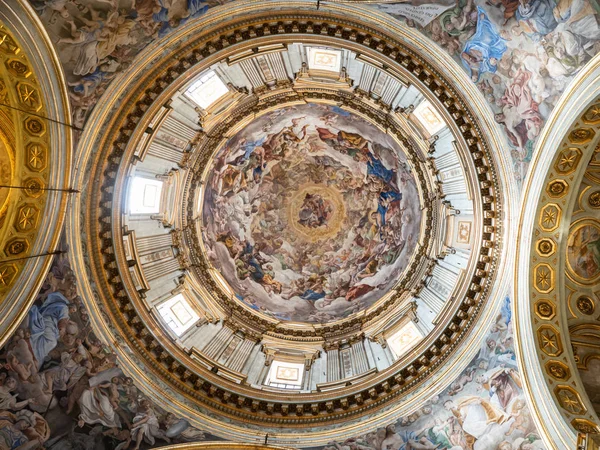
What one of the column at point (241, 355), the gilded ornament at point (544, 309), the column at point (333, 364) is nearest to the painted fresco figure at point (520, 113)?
the gilded ornament at point (544, 309)

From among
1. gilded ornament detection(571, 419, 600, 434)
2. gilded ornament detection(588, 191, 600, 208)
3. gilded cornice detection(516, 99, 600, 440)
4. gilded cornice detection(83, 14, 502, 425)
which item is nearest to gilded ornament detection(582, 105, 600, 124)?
gilded cornice detection(516, 99, 600, 440)

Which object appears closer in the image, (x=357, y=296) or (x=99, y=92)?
(x=99, y=92)

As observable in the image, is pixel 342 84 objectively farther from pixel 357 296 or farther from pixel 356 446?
pixel 356 446

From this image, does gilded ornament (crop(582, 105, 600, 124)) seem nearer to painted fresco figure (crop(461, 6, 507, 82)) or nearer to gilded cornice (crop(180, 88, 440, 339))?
painted fresco figure (crop(461, 6, 507, 82))

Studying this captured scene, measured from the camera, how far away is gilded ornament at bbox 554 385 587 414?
11.4 metres

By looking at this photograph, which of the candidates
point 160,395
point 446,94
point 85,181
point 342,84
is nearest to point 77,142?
point 85,181

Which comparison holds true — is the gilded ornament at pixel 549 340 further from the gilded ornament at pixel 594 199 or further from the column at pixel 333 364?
the column at pixel 333 364

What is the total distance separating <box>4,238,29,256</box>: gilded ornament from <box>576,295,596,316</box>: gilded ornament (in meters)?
14.9

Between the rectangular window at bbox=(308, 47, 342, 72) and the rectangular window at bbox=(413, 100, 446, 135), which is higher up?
the rectangular window at bbox=(308, 47, 342, 72)

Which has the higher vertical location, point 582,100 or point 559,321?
point 582,100

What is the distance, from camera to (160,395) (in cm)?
1402

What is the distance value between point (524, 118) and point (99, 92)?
1106 centimetres

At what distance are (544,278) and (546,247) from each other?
83 cm

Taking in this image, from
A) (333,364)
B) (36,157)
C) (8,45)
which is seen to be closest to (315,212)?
(333,364)
